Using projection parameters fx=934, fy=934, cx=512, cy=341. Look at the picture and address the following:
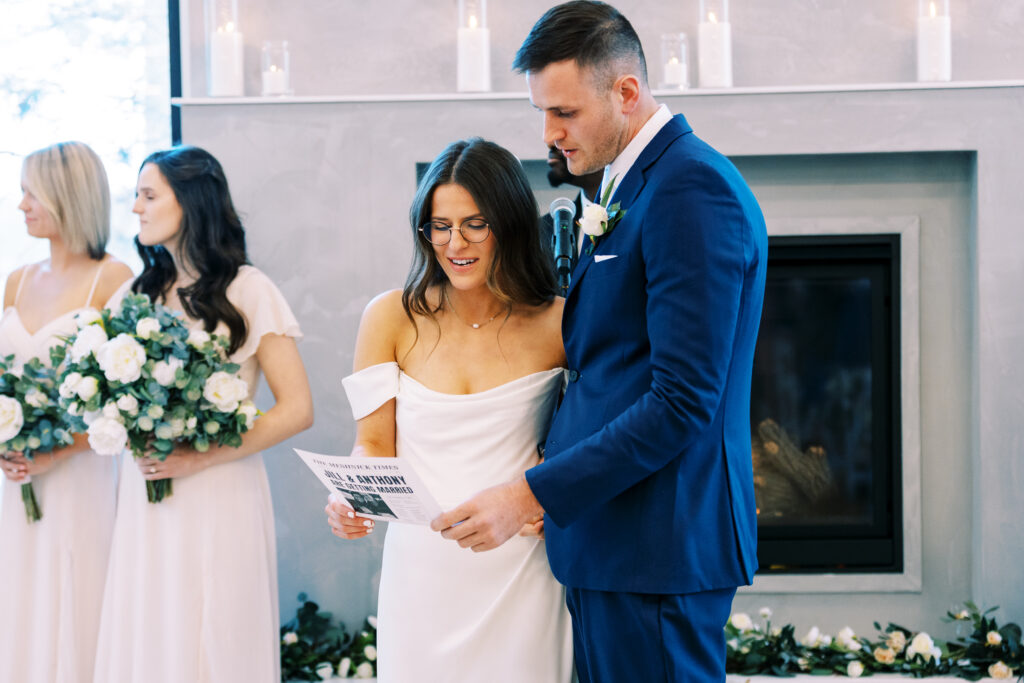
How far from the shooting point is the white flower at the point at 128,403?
2.37m

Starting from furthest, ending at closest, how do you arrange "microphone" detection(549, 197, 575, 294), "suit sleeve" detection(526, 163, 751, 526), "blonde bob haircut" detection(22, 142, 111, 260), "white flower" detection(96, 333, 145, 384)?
"blonde bob haircut" detection(22, 142, 111, 260) < "white flower" detection(96, 333, 145, 384) < "microphone" detection(549, 197, 575, 294) < "suit sleeve" detection(526, 163, 751, 526)

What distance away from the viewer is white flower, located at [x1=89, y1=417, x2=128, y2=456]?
7.77 ft

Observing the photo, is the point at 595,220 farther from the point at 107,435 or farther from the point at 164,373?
the point at 107,435

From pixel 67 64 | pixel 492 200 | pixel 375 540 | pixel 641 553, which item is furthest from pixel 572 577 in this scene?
pixel 67 64

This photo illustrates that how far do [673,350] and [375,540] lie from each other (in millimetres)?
2349

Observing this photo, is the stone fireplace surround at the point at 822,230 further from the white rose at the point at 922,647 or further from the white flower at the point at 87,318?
the white flower at the point at 87,318

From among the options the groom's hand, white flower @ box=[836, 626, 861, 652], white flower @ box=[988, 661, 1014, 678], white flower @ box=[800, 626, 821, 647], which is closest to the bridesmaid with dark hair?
the groom's hand

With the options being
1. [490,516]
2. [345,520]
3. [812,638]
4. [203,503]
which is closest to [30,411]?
[203,503]

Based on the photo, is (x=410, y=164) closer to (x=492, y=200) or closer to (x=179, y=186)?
(x=179, y=186)

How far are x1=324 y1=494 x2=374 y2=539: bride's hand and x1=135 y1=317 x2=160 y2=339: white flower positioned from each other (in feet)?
2.70

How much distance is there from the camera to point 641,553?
1574 mm

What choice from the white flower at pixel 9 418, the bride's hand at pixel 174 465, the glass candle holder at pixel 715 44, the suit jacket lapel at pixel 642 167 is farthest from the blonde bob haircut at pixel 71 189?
the glass candle holder at pixel 715 44

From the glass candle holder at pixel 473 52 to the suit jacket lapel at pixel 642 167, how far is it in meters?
1.92

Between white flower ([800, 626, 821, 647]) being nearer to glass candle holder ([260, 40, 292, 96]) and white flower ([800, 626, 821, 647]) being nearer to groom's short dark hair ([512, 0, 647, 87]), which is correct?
groom's short dark hair ([512, 0, 647, 87])
